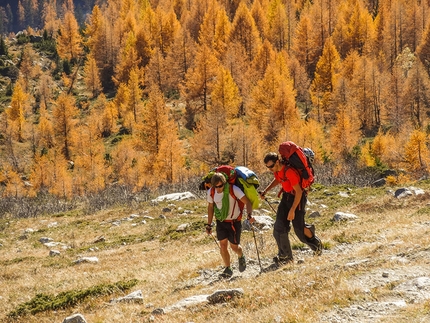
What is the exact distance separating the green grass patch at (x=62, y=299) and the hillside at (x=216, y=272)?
0.02m

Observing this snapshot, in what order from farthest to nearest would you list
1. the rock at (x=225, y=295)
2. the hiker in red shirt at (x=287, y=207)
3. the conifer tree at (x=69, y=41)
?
the conifer tree at (x=69, y=41) → the hiker in red shirt at (x=287, y=207) → the rock at (x=225, y=295)

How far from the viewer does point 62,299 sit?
29.0 feet

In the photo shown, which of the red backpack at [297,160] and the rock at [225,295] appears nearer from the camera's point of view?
the rock at [225,295]

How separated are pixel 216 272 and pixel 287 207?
2428mm

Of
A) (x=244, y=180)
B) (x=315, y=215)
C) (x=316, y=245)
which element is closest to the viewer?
(x=244, y=180)

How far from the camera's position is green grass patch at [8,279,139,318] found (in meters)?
8.58

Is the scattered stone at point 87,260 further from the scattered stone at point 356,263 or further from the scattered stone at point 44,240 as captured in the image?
the scattered stone at point 356,263

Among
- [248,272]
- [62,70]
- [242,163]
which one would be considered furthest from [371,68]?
[62,70]

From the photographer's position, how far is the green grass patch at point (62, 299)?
858 centimetres

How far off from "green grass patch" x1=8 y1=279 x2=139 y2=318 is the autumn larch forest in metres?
22.0

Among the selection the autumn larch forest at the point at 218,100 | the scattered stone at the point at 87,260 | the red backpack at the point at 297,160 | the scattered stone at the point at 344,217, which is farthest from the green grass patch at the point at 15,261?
the autumn larch forest at the point at 218,100

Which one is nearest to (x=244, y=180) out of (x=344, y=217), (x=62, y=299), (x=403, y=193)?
(x=62, y=299)

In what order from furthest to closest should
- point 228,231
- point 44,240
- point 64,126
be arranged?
point 64,126, point 44,240, point 228,231

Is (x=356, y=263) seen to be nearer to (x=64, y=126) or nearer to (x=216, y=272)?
(x=216, y=272)
